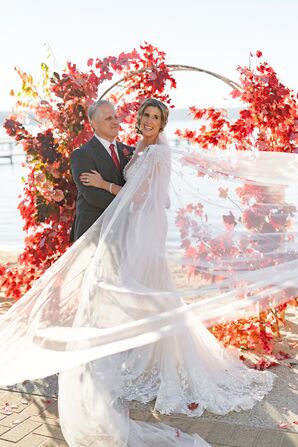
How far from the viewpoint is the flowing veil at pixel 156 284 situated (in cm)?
344

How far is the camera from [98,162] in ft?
14.3

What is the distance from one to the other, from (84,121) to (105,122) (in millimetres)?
907

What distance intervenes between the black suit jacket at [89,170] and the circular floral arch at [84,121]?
2.62 feet

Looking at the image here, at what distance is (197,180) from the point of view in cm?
445

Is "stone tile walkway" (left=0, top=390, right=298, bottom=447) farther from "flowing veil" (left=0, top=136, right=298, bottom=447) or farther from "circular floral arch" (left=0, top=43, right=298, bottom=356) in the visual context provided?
"circular floral arch" (left=0, top=43, right=298, bottom=356)

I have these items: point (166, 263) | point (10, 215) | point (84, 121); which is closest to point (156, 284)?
point (166, 263)

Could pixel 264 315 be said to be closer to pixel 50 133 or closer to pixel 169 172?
pixel 169 172

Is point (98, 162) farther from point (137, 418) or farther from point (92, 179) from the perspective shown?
point (137, 418)

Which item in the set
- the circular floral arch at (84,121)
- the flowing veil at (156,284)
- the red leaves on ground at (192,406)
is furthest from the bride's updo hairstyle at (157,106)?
the red leaves on ground at (192,406)

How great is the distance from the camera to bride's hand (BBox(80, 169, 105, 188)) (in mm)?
4266

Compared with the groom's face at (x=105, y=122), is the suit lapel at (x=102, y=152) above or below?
below

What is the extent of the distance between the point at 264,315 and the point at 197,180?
5.48 feet

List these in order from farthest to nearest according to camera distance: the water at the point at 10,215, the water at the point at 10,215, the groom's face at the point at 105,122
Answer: the water at the point at 10,215 → the water at the point at 10,215 → the groom's face at the point at 105,122

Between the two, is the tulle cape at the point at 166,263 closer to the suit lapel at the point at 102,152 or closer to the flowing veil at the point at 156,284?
the flowing veil at the point at 156,284
